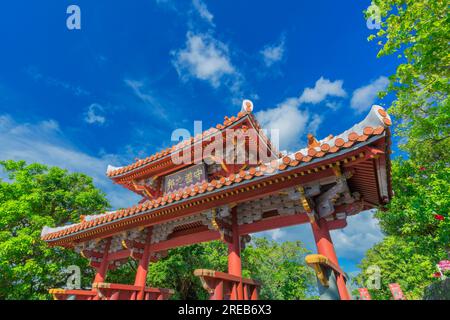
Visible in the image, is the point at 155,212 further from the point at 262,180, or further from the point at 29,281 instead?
the point at 29,281

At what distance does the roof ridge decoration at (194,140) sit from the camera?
7562mm

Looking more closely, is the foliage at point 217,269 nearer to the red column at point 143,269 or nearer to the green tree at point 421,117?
the red column at point 143,269

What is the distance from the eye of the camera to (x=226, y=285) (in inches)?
205

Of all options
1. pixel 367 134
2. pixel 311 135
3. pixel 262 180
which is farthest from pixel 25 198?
pixel 367 134

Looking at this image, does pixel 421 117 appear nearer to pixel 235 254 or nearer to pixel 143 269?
pixel 235 254

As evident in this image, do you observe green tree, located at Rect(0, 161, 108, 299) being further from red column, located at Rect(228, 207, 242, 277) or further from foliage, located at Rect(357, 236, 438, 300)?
foliage, located at Rect(357, 236, 438, 300)

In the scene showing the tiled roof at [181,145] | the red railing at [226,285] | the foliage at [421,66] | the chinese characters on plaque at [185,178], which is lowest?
the red railing at [226,285]

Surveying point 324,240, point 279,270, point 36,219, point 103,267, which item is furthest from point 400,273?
point 36,219

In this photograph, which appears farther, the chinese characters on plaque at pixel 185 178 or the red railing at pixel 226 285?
the chinese characters on plaque at pixel 185 178

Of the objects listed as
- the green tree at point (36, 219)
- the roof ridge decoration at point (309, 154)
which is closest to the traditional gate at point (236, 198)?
the roof ridge decoration at point (309, 154)

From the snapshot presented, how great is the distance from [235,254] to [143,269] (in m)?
3.26

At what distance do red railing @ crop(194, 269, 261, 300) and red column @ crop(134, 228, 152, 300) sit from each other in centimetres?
314

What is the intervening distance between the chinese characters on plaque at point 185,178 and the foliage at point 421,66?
8.50 meters

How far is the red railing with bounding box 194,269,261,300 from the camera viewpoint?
4750 mm
